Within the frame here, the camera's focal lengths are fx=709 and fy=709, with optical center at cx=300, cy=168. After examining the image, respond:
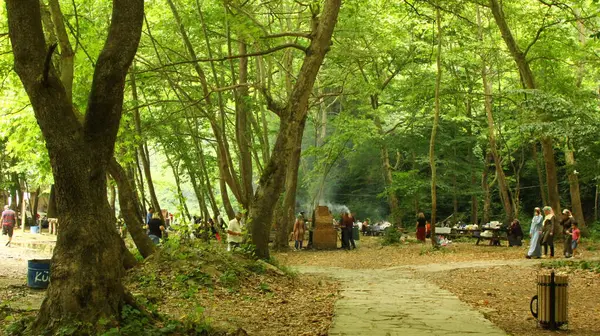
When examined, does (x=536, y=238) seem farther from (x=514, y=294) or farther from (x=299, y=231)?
(x=299, y=231)

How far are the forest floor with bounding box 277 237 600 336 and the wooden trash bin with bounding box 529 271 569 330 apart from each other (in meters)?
0.15

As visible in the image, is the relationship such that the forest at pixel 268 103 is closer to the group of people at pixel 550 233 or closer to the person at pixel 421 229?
the person at pixel 421 229

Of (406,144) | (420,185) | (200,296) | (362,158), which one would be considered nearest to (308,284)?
(200,296)

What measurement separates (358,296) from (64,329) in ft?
20.1

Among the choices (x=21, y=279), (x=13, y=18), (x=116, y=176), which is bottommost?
(x=21, y=279)

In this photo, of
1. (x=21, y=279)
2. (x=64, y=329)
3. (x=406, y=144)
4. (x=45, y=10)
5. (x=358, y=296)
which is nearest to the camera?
(x=64, y=329)

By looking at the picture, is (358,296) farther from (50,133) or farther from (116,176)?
(50,133)

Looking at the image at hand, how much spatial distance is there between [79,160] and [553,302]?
5.89 meters

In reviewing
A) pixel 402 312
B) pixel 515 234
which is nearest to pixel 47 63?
pixel 402 312

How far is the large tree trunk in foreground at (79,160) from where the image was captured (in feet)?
23.5

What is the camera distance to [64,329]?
6.91 metres

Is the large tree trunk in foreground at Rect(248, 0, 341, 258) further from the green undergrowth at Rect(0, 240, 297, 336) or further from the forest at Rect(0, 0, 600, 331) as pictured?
the green undergrowth at Rect(0, 240, 297, 336)

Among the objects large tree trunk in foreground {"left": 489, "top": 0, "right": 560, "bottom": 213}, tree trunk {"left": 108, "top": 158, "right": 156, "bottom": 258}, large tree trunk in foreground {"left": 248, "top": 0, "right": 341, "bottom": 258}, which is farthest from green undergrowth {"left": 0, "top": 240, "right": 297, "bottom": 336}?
large tree trunk in foreground {"left": 489, "top": 0, "right": 560, "bottom": 213}

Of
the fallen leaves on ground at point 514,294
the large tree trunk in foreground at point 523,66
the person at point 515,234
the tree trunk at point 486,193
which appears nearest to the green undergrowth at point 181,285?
the fallen leaves on ground at point 514,294
